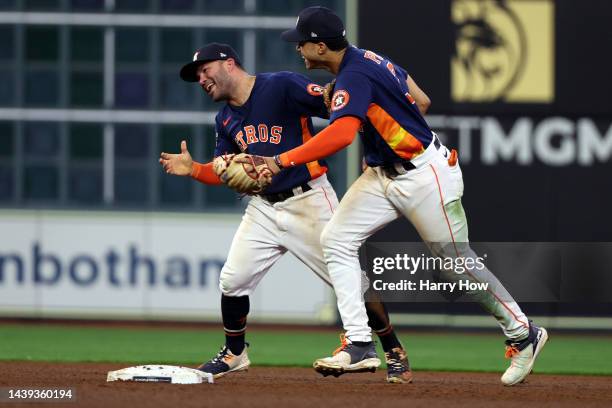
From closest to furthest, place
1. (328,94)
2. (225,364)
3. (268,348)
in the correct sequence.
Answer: (328,94) < (225,364) < (268,348)

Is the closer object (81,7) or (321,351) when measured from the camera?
(321,351)

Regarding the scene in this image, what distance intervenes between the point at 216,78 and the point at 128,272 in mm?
6104

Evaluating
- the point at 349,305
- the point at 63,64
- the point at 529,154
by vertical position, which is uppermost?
the point at 63,64

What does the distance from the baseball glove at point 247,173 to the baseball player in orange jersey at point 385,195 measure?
1.9 inches

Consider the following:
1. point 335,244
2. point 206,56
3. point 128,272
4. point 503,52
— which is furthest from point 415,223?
point 128,272

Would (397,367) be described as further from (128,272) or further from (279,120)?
(128,272)

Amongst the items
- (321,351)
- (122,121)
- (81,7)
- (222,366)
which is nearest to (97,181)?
(122,121)

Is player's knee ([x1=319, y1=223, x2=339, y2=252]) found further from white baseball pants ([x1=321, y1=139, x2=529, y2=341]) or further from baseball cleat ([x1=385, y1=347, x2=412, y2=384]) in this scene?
baseball cleat ([x1=385, y1=347, x2=412, y2=384])

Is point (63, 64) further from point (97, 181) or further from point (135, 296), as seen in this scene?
point (135, 296)

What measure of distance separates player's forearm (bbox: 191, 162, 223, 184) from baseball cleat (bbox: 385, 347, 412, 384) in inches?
52.5

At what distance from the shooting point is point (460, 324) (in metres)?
12.6

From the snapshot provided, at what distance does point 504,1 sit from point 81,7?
4196 millimetres

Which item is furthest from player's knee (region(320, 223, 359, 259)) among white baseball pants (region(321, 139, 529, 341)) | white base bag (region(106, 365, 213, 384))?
white base bag (region(106, 365, 213, 384))

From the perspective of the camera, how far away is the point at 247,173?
6.71m
